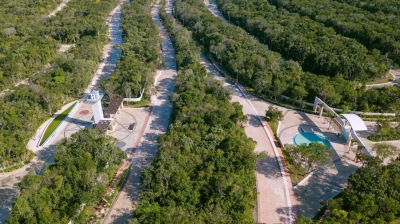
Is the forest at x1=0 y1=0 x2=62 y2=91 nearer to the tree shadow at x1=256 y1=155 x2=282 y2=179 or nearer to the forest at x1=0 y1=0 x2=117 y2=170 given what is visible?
the forest at x1=0 y1=0 x2=117 y2=170

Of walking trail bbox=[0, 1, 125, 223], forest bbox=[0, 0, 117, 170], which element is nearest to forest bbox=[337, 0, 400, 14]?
forest bbox=[0, 0, 117, 170]

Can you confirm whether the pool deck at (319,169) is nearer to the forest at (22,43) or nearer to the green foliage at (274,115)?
the green foliage at (274,115)

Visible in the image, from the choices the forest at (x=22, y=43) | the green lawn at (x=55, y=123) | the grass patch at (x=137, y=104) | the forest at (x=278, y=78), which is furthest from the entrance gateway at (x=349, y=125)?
the forest at (x=22, y=43)

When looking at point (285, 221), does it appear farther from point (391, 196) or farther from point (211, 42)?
point (211, 42)

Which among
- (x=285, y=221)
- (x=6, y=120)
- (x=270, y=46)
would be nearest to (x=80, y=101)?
(x=6, y=120)

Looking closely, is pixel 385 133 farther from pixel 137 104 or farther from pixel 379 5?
pixel 379 5

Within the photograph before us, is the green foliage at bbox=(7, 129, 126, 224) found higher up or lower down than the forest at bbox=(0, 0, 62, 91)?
lower down
